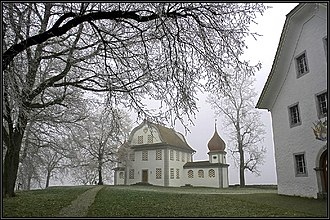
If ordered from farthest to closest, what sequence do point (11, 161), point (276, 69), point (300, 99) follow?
point (276, 69) → point (300, 99) → point (11, 161)

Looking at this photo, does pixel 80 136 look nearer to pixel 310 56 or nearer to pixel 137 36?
pixel 137 36

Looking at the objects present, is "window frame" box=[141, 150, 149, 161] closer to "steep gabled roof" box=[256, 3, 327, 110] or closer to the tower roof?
the tower roof

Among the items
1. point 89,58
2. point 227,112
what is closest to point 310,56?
point 89,58

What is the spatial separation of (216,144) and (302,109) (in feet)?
84.5

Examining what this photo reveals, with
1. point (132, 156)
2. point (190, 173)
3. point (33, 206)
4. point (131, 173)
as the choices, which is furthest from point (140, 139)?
point (33, 206)

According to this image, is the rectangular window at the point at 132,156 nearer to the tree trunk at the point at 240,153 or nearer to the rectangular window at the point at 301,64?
the tree trunk at the point at 240,153

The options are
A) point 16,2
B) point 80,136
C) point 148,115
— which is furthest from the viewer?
point 80,136

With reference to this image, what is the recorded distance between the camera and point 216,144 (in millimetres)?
41625

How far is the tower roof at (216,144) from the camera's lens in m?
41.2

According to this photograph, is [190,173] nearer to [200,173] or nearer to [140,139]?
[200,173]

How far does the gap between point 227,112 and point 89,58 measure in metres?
23.2

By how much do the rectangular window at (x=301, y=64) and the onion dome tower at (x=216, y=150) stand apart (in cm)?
2503

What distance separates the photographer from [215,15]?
825 cm

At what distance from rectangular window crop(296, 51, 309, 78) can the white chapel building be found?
78.4 ft
